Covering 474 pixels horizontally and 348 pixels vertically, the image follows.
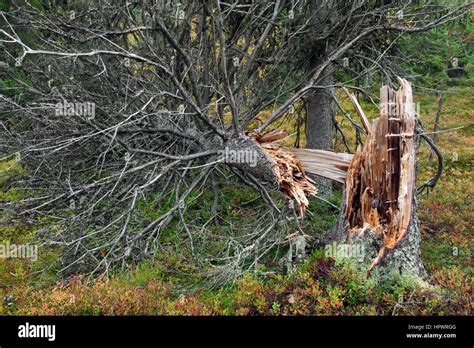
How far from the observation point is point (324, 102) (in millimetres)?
10953

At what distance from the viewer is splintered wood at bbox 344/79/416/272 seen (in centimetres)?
641

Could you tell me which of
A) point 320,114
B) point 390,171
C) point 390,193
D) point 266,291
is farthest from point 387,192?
point 320,114

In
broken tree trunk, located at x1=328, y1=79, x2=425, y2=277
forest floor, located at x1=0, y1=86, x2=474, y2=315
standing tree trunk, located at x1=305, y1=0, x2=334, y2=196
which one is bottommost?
forest floor, located at x1=0, y1=86, x2=474, y2=315

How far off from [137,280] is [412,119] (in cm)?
441

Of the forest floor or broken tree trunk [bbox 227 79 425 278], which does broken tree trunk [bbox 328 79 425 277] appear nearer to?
broken tree trunk [bbox 227 79 425 278]

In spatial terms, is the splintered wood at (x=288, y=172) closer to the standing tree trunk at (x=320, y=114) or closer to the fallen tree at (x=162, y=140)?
the fallen tree at (x=162, y=140)

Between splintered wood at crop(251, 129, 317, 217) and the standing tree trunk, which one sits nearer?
splintered wood at crop(251, 129, 317, 217)

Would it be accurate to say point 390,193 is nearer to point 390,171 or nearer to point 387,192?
point 387,192

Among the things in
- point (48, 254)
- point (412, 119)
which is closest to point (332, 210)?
point (412, 119)

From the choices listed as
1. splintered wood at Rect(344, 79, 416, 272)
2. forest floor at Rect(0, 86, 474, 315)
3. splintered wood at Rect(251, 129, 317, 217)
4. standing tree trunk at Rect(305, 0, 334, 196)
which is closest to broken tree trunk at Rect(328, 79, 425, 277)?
splintered wood at Rect(344, 79, 416, 272)

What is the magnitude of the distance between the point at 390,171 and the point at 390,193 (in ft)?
0.97
